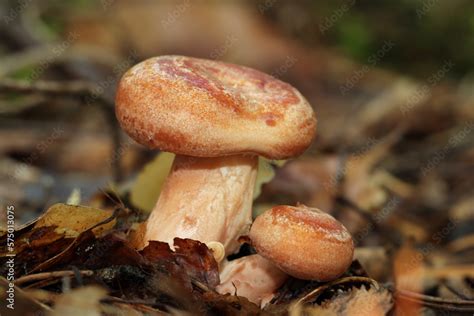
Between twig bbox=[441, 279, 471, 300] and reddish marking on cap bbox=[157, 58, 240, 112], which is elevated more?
reddish marking on cap bbox=[157, 58, 240, 112]

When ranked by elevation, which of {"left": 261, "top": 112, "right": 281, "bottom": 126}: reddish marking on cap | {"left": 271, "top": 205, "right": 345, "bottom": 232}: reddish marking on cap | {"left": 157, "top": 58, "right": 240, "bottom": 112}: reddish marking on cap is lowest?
{"left": 271, "top": 205, "right": 345, "bottom": 232}: reddish marking on cap

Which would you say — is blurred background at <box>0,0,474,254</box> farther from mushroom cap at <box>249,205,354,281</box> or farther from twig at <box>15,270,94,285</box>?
twig at <box>15,270,94,285</box>

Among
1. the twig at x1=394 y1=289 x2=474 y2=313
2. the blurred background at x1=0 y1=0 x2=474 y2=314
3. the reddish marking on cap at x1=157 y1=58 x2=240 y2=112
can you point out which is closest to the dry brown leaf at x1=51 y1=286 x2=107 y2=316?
the reddish marking on cap at x1=157 y1=58 x2=240 y2=112

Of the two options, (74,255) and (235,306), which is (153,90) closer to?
(74,255)

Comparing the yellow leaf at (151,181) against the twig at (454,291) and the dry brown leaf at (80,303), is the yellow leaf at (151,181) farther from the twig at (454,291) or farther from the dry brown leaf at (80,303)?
the dry brown leaf at (80,303)

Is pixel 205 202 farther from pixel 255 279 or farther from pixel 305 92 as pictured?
pixel 305 92

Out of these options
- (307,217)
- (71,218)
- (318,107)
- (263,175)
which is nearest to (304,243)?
(307,217)

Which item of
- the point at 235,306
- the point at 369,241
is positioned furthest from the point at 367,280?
the point at 369,241
